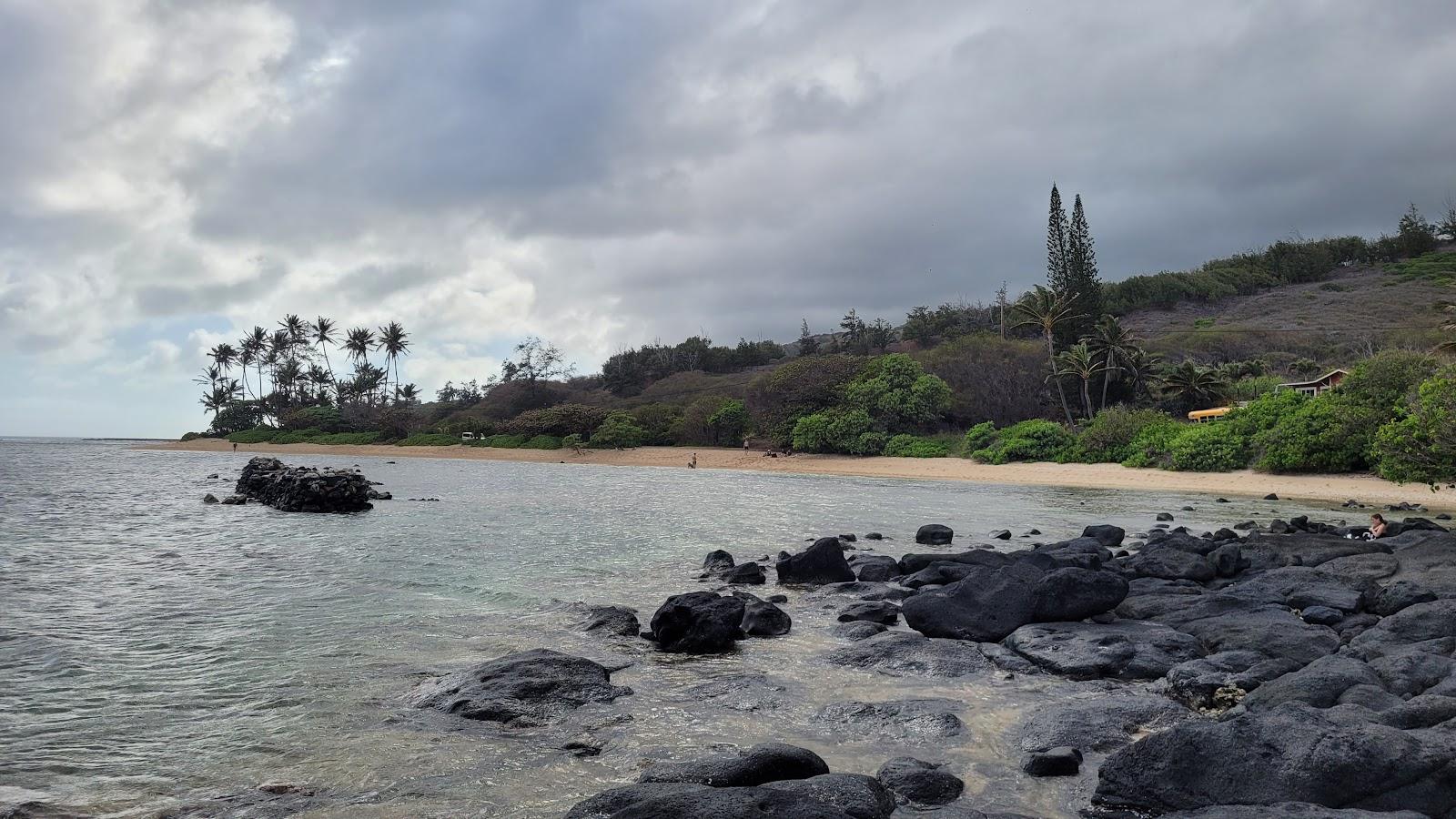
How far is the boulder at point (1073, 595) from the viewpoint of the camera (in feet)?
34.8

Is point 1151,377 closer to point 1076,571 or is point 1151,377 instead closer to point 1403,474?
point 1403,474

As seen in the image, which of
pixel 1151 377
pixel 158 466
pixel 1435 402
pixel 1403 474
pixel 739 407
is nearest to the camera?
pixel 1435 402

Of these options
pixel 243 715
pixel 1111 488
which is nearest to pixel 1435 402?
pixel 1111 488

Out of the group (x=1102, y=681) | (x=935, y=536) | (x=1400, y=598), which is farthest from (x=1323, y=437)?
(x=1102, y=681)

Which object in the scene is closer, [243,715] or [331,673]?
[243,715]

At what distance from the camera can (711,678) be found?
350 inches

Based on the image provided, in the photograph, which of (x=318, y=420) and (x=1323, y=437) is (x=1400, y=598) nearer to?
(x=1323, y=437)

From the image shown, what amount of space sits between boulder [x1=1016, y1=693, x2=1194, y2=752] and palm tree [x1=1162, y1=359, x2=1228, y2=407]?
171 feet

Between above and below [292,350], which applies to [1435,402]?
below

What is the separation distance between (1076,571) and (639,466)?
53.0 meters

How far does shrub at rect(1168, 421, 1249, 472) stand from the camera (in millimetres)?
37062

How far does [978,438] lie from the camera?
52406mm

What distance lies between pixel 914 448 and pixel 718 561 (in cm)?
4102

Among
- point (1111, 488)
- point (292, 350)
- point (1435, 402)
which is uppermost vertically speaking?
point (292, 350)
